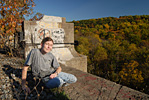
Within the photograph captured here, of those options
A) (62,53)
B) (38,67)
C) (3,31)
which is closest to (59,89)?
(38,67)

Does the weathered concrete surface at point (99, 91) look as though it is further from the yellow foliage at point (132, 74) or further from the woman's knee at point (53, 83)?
the yellow foliage at point (132, 74)

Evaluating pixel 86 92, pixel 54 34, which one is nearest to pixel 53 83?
pixel 86 92

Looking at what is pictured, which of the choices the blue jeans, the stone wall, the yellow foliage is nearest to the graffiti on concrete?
the stone wall

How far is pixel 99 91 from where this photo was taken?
2.20 metres

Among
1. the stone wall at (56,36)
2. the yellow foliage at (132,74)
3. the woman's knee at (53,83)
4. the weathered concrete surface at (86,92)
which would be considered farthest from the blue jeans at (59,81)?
the yellow foliage at (132,74)

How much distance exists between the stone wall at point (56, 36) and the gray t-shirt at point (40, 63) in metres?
2.44

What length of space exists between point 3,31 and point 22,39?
38.2 inches

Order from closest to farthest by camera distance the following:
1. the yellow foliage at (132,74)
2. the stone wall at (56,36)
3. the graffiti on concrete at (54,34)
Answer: the stone wall at (56,36)
the graffiti on concrete at (54,34)
the yellow foliage at (132,74)

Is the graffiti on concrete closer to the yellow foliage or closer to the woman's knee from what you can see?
the woman's knee

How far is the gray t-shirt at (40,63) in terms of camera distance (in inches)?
87.7

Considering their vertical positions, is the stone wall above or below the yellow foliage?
above

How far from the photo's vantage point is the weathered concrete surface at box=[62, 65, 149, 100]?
1979mm

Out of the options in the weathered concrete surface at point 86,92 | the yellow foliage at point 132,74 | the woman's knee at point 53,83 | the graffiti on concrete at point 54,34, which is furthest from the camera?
the yellow foliage at point 132,74

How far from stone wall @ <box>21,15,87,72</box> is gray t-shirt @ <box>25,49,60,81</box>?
8.00 feet
